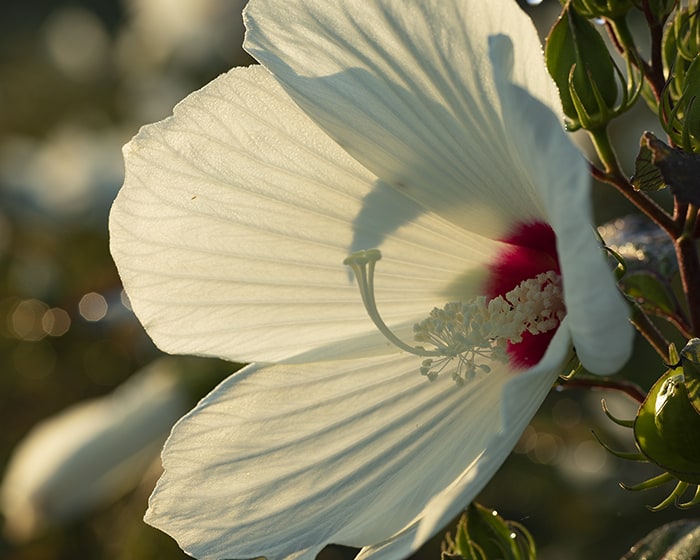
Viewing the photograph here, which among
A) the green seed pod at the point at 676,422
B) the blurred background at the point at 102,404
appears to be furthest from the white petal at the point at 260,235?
the blurred background at the point at 102,404

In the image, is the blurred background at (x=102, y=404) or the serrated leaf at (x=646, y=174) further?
the blurred background at (x=102, y=404)

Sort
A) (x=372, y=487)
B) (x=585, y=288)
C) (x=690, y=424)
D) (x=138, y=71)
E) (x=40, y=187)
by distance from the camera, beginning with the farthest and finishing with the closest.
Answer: (x=138, y=71) → (x=40, y=187) → (x=372, y=487) → (x=690, y=424) → (x=585, y=288)

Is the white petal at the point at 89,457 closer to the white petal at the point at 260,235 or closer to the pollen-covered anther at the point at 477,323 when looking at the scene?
the white petal at the point at 260,235

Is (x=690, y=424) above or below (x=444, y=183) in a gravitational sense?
below

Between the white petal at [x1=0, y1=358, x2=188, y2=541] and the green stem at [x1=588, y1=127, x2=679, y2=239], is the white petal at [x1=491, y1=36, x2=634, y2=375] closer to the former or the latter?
the green stem at [x1=588, y1=127, x2=679, y2=239]

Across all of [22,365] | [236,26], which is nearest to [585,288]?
[22,365]

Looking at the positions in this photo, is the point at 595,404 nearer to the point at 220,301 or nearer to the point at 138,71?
the point at 220,301

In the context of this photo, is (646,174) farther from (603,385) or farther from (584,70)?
(603,385)
